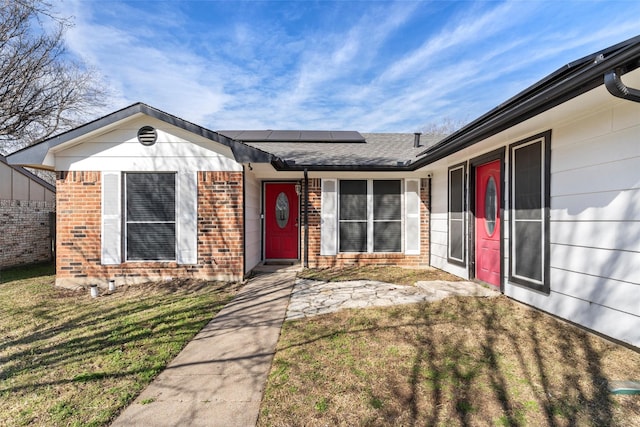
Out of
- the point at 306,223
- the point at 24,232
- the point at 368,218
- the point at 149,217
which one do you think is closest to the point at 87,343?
the point at 149,217

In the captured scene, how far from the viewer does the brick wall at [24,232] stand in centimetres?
841

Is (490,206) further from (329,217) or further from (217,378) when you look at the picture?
(217,378)

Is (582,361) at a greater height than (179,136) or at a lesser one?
lesser

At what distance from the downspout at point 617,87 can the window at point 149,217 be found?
6316mm

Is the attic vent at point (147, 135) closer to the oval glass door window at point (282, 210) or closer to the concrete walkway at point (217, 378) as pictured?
the oval glass door window at point (282, 210)

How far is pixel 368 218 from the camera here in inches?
305

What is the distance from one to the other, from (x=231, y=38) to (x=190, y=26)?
1.19 m

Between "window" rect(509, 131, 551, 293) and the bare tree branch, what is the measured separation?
15.1m

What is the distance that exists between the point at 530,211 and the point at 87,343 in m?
5.77

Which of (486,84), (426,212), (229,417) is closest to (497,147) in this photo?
(426,212)

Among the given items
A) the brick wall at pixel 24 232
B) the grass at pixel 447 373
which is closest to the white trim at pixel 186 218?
the grass at pixel 447 373

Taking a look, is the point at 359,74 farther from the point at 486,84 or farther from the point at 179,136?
the point at 179,136

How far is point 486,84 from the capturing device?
13.3 meters

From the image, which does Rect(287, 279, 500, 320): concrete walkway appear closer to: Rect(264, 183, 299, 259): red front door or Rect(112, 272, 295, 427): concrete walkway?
Rect(112, 272, 295, 427): concrete walkway
